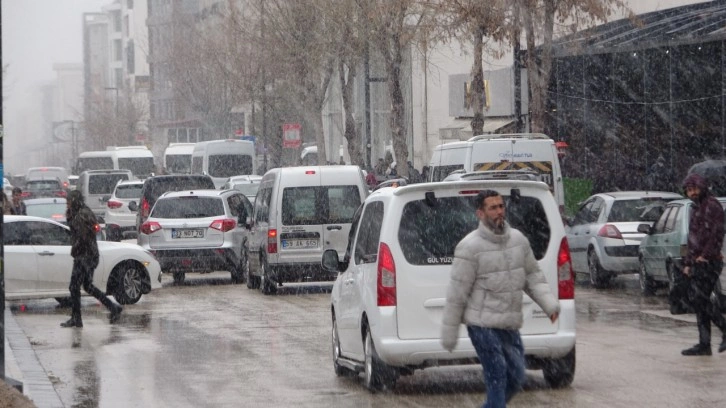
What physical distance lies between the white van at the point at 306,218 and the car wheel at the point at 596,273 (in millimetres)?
3685

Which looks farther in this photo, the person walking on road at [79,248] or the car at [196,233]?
the car at [196,233]

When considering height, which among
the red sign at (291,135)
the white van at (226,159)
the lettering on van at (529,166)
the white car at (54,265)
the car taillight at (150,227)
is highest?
the red sign at (291,135)

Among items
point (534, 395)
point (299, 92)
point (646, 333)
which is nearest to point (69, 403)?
point (534, 395)

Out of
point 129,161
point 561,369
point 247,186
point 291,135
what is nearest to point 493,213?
point 561,369

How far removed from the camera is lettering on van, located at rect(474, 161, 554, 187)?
24484 mm

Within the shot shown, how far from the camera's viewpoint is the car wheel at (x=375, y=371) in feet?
37.4

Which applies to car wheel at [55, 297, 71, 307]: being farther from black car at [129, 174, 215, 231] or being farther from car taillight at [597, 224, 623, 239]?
car taillight at [597, 224, 623, 239]

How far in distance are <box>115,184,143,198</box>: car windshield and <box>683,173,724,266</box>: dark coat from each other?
2716 centimetres

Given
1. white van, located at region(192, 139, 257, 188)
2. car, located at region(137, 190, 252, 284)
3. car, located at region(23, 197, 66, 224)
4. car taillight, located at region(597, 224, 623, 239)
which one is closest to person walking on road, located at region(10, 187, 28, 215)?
car, located at region(137, 190, 252, 284)

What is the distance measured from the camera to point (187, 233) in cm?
2566

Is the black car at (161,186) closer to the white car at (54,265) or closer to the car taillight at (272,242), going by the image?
the car taillight at (272,242)

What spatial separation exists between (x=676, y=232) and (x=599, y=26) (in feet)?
71.5

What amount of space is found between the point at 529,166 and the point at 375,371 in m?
13.7

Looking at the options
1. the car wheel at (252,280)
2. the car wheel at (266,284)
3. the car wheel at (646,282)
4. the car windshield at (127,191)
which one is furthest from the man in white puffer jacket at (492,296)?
the car windshield at (127,191)
